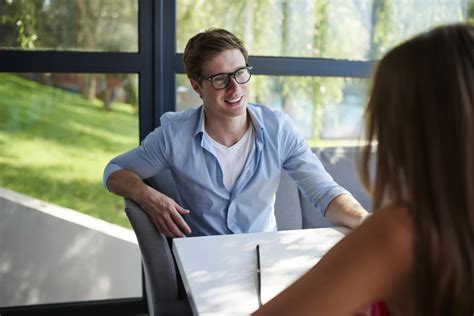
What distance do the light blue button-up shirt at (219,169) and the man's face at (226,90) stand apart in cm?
10

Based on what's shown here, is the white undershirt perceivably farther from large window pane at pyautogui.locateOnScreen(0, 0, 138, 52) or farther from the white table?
large window pane at pyautogui.locateOnScreen(0, 0, 138, 52)

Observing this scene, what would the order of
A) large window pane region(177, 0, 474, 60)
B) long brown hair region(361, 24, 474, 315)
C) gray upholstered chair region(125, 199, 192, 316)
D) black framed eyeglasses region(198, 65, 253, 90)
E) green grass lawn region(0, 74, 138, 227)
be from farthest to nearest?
1. large window pane region(177, 0, 474, 60)
2. green grass lawn region(0, 74, 138, 227)
3. black framed eyeglasses region(198, 65, 253, 90)
4. gray upholstered chair region(125, 199, 192, 316)
5. long brown hair region(361, 24, 474, 315)

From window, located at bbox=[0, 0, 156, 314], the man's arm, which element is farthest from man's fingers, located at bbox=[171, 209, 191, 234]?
window, located at bbox=[0, 0, 156, 314]

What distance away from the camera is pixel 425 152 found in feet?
2.82

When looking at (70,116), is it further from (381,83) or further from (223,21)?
(381,83)

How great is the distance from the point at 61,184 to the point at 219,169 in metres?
0.94

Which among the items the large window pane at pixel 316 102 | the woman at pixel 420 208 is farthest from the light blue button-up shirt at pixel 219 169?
the woman at pixel 420 208

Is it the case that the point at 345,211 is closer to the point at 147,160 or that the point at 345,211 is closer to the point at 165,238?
the point at 165,238

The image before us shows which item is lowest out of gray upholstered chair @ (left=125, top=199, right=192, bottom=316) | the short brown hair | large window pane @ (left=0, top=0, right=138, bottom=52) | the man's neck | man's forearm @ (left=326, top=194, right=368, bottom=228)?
gray upholstered chair @ (left=125, top=199, right=192, bottom=316)

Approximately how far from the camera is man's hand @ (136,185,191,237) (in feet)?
6.65

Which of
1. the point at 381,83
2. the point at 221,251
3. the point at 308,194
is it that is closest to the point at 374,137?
the point at 381,83

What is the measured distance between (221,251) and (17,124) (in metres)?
1.51

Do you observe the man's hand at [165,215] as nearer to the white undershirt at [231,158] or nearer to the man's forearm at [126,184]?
the man's forearm at [126,184]

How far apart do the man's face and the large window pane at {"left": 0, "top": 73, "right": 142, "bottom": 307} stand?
657 millimetres
